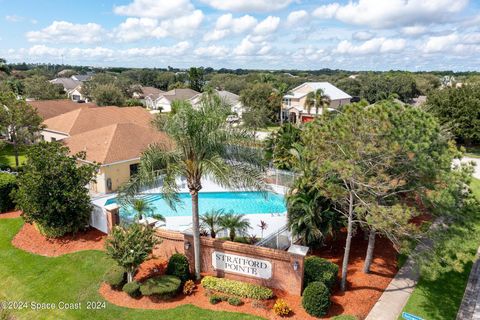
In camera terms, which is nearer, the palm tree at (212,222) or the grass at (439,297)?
the grass at (439,297)

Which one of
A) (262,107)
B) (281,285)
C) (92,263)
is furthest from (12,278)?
(262,107)

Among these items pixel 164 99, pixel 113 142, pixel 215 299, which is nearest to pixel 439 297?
pixel 215 299

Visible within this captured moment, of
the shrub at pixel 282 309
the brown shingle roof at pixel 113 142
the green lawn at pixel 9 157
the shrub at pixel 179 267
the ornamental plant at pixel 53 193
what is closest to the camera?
the shrub at pixel 282 309

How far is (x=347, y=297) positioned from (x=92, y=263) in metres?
11.2

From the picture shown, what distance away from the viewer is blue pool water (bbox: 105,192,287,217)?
24844 mm

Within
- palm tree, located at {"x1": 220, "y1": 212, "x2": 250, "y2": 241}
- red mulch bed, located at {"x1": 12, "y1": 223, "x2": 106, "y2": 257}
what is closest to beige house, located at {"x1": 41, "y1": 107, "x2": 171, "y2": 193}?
red mulch bed, located at {"x1": 12, "y1": 223, "x2": 106, "y2": 257}

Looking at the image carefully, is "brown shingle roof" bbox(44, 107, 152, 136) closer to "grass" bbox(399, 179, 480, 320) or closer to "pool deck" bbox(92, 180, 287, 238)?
"pool deck" bbox(92, 180, 287, 238)

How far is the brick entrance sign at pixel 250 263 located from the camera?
13836 mm

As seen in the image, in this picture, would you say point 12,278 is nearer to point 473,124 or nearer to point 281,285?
point 281,285

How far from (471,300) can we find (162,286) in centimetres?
1206

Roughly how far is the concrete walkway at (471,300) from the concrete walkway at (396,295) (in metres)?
1.83

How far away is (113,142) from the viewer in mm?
28547

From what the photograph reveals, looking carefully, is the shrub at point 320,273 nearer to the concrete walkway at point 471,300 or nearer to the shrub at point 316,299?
the shrub at point 316,299

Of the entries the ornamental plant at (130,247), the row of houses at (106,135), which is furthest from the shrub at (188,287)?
the row of houses at (106,135)
